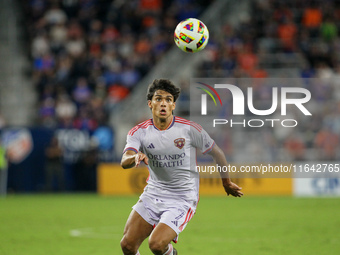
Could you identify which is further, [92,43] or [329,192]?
[92,43]

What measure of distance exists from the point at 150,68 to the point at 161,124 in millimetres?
16108

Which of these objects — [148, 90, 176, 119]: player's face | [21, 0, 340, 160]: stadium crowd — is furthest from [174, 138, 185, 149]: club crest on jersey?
[21, 0, 340, 160]: stadium crowd

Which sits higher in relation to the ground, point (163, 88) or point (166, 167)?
point (163, 88)

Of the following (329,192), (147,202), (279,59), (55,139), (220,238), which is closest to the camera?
(147,202)

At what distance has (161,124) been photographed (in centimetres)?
711

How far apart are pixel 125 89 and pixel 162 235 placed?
54.1 feet

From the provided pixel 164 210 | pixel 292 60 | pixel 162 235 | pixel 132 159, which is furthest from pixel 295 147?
pixel 132 159

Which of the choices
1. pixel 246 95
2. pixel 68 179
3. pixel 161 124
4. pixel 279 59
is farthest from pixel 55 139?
pixel 161 124

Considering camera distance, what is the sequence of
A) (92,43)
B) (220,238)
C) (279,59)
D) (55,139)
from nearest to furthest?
(220,238)
(55,139)
(279,59)
(92,43)

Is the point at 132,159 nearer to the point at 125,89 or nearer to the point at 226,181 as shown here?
the point at 226,181

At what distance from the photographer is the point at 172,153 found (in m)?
7.00

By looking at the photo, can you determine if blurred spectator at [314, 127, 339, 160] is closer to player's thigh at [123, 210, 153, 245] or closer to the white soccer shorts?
the white soccer shorts

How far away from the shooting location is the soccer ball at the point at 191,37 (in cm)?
951

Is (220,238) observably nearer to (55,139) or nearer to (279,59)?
(55,139)
